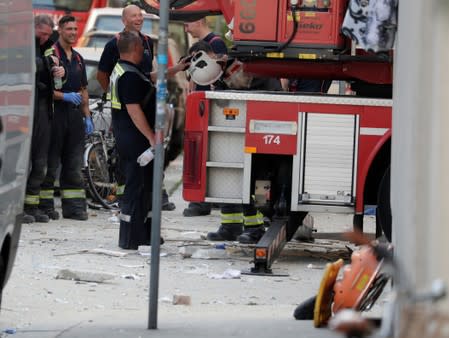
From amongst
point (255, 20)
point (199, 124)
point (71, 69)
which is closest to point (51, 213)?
point (71, 69)

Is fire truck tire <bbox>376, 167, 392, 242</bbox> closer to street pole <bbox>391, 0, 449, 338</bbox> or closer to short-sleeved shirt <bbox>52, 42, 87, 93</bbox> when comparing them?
short-sleeved shirt <bbox>52, 42, 87, 93</bbox>

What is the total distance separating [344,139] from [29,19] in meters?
4.08

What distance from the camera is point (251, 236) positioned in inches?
496

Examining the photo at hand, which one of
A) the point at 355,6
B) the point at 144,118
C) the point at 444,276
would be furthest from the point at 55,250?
the point at 444,276

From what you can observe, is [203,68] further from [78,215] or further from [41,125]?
[78,215]

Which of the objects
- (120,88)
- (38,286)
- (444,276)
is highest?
(120,88)

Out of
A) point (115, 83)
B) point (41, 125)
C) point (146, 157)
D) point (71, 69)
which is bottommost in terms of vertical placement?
point (146, 157)

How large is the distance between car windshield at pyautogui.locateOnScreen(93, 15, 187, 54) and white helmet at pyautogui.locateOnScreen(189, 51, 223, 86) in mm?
11703

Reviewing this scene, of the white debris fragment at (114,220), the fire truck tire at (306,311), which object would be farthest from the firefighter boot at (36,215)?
the fire truck tire at (306,311)

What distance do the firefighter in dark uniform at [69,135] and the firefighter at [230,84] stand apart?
1.99 m

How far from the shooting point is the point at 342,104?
1118 centimetres

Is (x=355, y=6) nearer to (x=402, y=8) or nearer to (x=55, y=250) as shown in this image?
(x=402, y=8)

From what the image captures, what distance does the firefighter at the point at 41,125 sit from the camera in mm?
13859

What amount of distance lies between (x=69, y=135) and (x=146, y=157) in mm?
3123
